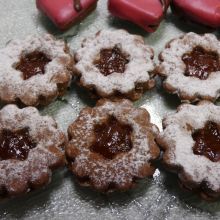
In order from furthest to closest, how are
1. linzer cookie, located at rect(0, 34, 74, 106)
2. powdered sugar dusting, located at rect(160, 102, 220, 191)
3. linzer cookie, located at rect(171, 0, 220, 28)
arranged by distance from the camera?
linzer cookie, located at rect(171, 0, 220, 28) < linzer cookie, located at rect(0, 34, 74, 106) < powdered sugar dusting, located at rect(160, 102, 220, 191)

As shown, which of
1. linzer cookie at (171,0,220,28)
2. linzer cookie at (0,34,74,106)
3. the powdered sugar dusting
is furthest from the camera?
linzer cookie at (171,0,220,28)

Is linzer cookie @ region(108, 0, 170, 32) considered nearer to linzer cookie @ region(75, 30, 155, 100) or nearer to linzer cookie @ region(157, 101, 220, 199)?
linzer cookie @ region(75, 30, 155, 100)

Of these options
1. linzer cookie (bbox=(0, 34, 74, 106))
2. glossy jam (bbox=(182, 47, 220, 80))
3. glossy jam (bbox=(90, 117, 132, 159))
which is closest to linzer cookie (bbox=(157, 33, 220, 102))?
glossy jam (bbox=(182, 47, 220, 80))

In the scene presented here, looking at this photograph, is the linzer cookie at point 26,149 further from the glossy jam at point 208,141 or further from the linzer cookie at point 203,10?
the linzer cookie at point 203,10

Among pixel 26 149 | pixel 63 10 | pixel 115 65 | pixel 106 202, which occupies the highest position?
pixel 63 10

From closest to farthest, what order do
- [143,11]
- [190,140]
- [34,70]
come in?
1. [190,140]
2. [34,70]
3. [143,11]

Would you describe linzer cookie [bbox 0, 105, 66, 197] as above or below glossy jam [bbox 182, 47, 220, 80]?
below

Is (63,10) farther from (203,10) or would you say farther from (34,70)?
(203,10)

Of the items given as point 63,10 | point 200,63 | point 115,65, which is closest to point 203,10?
point 200,63
